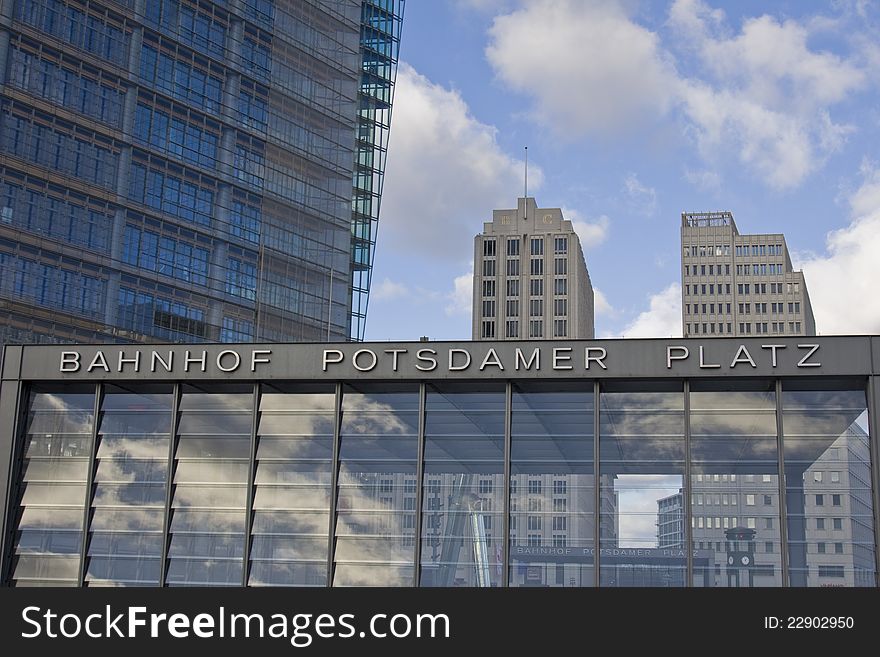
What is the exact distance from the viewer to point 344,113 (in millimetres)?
98250

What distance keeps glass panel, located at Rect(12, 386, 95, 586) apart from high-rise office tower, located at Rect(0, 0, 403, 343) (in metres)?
46.0

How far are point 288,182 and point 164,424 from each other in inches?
2755

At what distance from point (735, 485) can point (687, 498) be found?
1113mm

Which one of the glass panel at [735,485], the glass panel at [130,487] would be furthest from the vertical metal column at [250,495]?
the glass panel at [735,485]

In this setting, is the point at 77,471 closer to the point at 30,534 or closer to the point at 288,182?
the point at 30,534

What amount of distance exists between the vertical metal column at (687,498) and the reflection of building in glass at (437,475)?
1.7 inches

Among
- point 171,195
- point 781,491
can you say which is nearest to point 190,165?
point 171,195

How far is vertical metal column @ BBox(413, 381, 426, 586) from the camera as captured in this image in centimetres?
2517

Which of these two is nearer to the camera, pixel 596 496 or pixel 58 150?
pixel 596 496

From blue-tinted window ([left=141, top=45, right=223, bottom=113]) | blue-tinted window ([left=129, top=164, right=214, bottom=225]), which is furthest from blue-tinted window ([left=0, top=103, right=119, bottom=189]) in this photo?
blue-tinted window ([left=141, top=45, right=223, bottom=113])

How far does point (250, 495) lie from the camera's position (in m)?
26.0

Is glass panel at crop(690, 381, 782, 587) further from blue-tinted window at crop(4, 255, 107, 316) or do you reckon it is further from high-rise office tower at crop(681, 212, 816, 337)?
high-rise office tower at crop(681, 212, 816, 337)

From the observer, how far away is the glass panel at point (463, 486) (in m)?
25.3

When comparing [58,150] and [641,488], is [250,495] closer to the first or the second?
[641,488]
